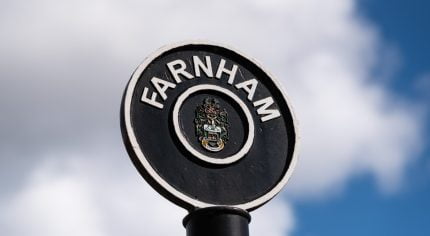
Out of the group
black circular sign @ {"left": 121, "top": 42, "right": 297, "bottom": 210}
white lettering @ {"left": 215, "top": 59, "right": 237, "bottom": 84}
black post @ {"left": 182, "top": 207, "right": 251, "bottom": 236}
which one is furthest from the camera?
white lettering @ {"left": 215, "top": 59, "right": 237, "bottom": 84}

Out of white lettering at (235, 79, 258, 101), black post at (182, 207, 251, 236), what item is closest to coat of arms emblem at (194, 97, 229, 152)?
white lettering at (235, 79, 258, 101)

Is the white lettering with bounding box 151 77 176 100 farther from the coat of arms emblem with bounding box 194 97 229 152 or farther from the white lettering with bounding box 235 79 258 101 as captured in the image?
the white lettering with bounding box 235 79 258 101

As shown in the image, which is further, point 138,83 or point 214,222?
point 138,83

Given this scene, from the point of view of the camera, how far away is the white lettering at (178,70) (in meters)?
9.78

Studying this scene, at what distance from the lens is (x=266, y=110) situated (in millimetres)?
10211

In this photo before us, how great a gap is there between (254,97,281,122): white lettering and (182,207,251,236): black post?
1.56 m

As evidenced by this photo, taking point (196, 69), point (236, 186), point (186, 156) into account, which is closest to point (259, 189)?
point (236, 186)

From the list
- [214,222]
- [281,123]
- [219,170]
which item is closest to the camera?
[214,222]

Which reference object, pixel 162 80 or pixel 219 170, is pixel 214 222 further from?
pixel 162 80

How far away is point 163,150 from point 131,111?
540 mm

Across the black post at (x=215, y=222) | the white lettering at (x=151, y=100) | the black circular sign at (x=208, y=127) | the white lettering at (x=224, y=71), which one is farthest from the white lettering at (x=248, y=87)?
the black post at (x=215, y=222)

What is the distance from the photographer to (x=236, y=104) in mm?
10016

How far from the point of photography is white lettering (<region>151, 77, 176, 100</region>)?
9.60 m

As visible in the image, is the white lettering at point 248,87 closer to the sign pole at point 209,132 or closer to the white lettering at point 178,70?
the sign pole at point 209,132
